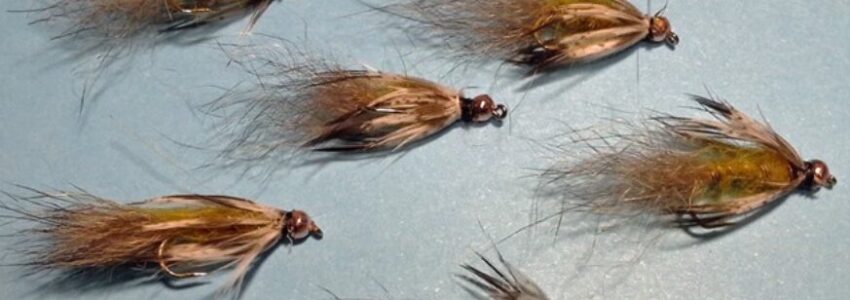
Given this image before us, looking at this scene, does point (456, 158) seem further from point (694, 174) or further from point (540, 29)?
point (694, 174)

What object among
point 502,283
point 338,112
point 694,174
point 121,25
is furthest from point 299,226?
point 694,174

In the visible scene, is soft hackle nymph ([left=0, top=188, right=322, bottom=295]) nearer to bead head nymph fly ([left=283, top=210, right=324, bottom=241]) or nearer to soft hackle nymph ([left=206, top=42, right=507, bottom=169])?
bead head nymph fly ([left=283, top=210, right=324, bottom=241])

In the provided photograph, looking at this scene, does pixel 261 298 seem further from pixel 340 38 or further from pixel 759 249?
pixel 759 249

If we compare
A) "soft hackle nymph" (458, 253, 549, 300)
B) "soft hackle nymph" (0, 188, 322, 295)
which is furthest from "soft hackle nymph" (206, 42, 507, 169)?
"soft hackle nymph" (458, 253, 549, 300)

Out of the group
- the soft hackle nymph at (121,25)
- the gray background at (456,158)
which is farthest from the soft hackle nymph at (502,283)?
the soft hackle nymph at (121,25)

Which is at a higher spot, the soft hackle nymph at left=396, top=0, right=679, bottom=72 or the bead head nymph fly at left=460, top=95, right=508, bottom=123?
the soft hackle nymph at left=396, top=0, right=679, bottom=72
